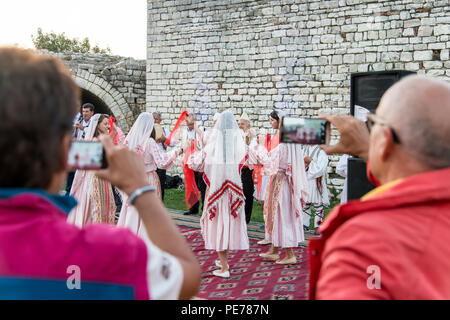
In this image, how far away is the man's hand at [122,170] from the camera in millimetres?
1280

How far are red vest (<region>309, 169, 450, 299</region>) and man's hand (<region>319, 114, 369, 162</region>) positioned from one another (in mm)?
764

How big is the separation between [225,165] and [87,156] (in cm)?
422

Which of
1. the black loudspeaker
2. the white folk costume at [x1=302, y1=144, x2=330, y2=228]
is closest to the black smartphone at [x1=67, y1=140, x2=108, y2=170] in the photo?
the black loudspeaker

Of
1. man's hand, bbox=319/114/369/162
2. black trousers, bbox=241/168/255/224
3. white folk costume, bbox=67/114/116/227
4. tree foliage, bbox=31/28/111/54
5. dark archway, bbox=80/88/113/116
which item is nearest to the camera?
man's hand, bbox=319/114/369/162

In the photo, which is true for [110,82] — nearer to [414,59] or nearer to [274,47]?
[274,47]

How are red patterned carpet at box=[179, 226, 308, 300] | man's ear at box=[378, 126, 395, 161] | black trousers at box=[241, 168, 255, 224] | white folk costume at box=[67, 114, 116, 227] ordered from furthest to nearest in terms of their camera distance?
1. black trousers at box=[241, 168, 255, 224]
2. white folk costume at box=[67, 114, 116, 227]
3. red patterned carpet at box=[179, 226, 308, 300]
4. man's ear at box=[378, 126, 395, 161]

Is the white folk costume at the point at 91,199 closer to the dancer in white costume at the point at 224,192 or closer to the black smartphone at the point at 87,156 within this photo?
the dancer in white costume at the point at 224,192

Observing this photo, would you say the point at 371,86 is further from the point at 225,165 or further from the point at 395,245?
the point at 395,245

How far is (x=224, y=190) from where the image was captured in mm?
5504

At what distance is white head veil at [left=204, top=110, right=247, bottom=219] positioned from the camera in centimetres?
549

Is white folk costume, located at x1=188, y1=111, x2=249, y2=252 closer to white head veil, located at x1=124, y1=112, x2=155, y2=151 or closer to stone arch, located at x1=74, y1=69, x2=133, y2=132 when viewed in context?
white head veil, located at x1=124, y1=112, x2=155, y2=151

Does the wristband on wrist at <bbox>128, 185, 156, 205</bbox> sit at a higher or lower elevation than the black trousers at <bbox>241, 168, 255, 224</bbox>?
higher

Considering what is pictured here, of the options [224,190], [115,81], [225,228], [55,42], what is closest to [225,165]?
[224,190]

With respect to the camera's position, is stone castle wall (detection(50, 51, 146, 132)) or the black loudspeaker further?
stone castle wall (detection(50, 51, 146, 132))
